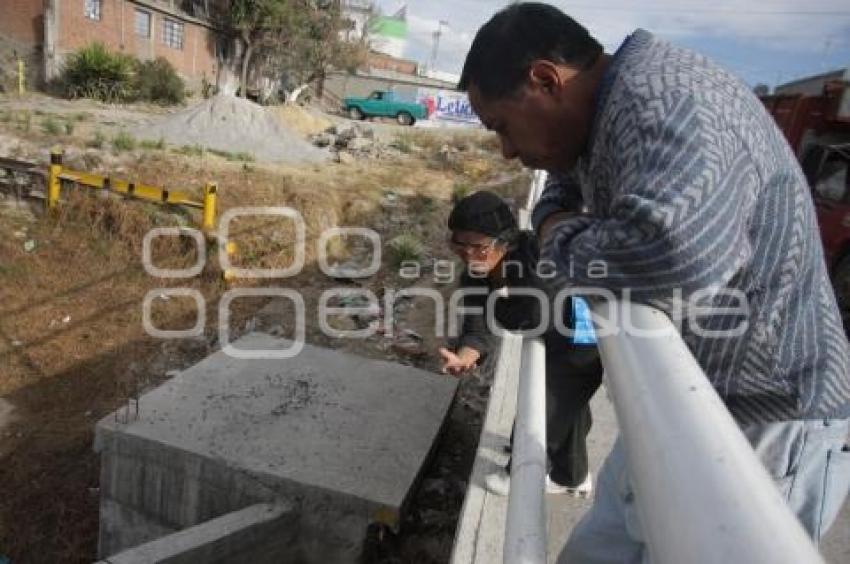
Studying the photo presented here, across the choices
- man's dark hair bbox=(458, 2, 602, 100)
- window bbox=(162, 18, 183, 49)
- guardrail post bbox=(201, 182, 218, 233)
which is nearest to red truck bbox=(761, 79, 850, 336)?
man's dark hair bbox=(458, 2, 602, 100)

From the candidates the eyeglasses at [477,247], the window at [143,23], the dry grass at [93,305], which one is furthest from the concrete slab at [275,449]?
the window at [143,23]

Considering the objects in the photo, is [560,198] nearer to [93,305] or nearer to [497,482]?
[497,482]

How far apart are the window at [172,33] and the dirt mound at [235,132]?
48.9ft

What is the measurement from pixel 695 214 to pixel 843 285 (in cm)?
690

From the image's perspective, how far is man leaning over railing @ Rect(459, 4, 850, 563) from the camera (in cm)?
98

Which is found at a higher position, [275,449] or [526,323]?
[526,323]

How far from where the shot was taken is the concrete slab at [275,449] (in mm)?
3154

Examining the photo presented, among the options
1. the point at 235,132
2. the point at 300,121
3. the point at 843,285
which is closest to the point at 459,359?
the point at 843,285

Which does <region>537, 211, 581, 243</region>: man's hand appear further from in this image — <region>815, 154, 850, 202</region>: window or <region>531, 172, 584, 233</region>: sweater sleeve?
<region>815, 154, 850, 202</region>: window

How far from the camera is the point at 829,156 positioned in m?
7.62

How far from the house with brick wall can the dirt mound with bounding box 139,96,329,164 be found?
10.7 m

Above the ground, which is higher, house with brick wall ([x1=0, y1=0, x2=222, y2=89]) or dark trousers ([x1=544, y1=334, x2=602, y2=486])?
house with brick wall ([x1=0, y1=0, x2=222, y2=89])

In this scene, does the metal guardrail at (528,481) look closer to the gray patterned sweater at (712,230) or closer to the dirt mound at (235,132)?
the gray patterned sweater at (712,230)

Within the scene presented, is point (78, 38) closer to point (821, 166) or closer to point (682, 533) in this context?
point (821, 166)
